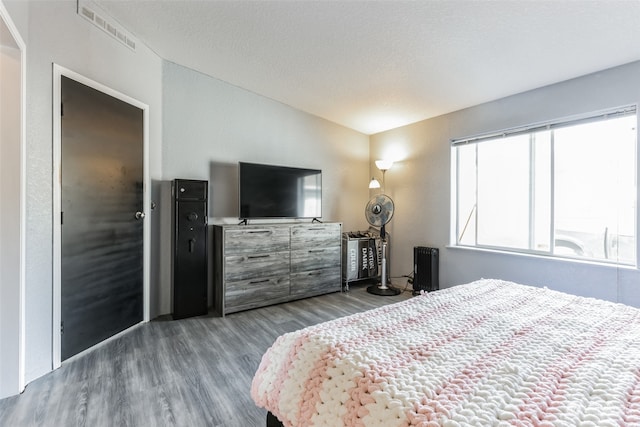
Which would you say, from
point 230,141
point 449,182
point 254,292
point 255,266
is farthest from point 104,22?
point 449,182

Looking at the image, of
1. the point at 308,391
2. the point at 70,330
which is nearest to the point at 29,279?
the point at 70,330

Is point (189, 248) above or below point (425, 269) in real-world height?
above

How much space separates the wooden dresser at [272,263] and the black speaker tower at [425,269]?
105 centimetres

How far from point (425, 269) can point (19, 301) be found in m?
3.88

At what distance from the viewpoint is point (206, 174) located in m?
3.38

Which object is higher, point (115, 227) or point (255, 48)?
point (255, 48)

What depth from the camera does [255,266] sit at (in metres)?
3.29

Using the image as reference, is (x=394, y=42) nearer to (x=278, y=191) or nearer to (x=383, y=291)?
(x=278, y=191)

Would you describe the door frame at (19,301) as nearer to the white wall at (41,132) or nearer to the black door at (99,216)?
the white wall at (41,132)

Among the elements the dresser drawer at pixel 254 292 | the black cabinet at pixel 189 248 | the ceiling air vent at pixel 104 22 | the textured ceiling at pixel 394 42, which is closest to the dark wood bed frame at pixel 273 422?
the dresser drawer at pixel 254 292

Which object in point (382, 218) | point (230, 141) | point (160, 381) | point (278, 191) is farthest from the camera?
point (382, 218)

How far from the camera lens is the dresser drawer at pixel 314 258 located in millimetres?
3633

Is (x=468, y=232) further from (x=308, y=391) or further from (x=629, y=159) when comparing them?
(x=308, y=391)

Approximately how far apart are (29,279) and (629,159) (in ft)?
15.7
